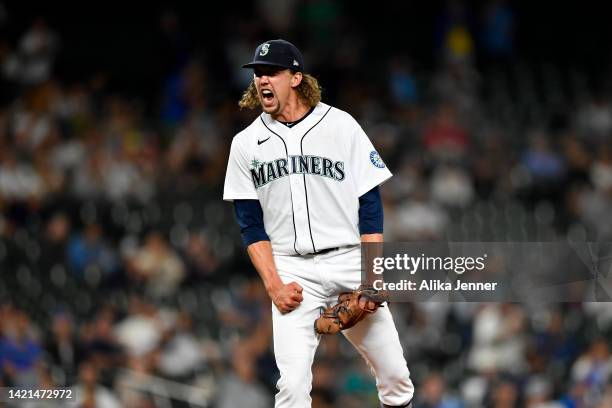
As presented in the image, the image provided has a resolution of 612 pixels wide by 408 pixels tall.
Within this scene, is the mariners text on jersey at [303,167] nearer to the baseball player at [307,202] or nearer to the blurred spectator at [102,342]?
the baseball player at [307,202]

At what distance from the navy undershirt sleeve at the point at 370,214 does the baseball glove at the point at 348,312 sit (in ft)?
0.90

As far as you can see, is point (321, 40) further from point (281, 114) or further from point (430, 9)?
point (281, 114)

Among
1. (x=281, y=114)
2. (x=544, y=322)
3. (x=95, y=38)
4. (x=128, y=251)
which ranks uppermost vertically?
(x=95, y=38)

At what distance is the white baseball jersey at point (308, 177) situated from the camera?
17.1 ft

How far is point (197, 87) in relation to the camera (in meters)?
13.6

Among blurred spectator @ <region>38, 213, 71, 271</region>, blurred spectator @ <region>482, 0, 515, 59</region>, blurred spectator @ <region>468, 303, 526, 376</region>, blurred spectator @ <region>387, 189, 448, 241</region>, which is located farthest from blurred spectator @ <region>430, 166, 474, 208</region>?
blurred spectator @ <region>38, 213, 71, 271</region>

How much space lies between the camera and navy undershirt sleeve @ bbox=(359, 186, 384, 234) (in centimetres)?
523

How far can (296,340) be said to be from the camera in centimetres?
509

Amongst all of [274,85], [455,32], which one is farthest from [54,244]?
[274,85]

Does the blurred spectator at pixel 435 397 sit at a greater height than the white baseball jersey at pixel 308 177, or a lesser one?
lesser

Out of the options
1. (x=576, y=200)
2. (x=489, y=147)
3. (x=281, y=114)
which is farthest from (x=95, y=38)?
(x=281, y=114)

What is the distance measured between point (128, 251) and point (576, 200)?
184 inches

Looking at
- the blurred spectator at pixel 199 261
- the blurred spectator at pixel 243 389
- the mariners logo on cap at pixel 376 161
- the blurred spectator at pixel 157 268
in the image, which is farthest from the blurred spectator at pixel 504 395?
the mariners logo on cap at pixel 376 161

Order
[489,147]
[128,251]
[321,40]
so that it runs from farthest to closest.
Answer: [321,40] → [489,147] → [128,251]
